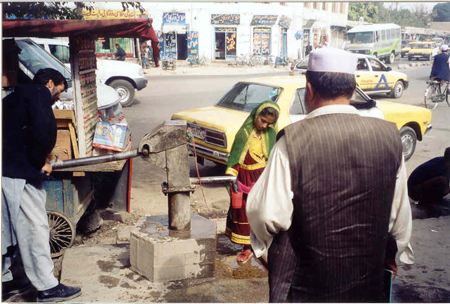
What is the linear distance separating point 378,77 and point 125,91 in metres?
8.00

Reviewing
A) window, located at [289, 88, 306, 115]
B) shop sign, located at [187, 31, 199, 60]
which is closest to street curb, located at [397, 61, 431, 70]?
shop sign, located at [187, 31, 199, 60]

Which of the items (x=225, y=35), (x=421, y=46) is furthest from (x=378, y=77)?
(x=421, y=46)

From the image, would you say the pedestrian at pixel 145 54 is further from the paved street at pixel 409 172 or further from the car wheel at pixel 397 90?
the car wheel at pixel 397 90

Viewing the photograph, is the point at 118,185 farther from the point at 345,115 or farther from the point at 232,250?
the point at 345,115

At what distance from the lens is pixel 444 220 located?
5332mm

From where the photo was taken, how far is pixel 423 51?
3412 centimetres

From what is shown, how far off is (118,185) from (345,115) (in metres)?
3.48

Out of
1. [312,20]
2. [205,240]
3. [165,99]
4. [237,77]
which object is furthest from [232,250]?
[312,20]

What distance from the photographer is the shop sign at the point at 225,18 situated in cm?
2833

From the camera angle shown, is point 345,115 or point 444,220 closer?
point 345,115

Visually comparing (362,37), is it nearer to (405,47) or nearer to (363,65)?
(405,47)

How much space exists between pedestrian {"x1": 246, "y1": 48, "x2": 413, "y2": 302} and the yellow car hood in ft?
13.8

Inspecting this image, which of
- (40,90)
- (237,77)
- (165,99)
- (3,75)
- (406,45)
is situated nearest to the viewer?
(40,90)

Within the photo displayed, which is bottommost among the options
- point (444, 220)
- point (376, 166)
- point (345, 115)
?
point (444, 220)
